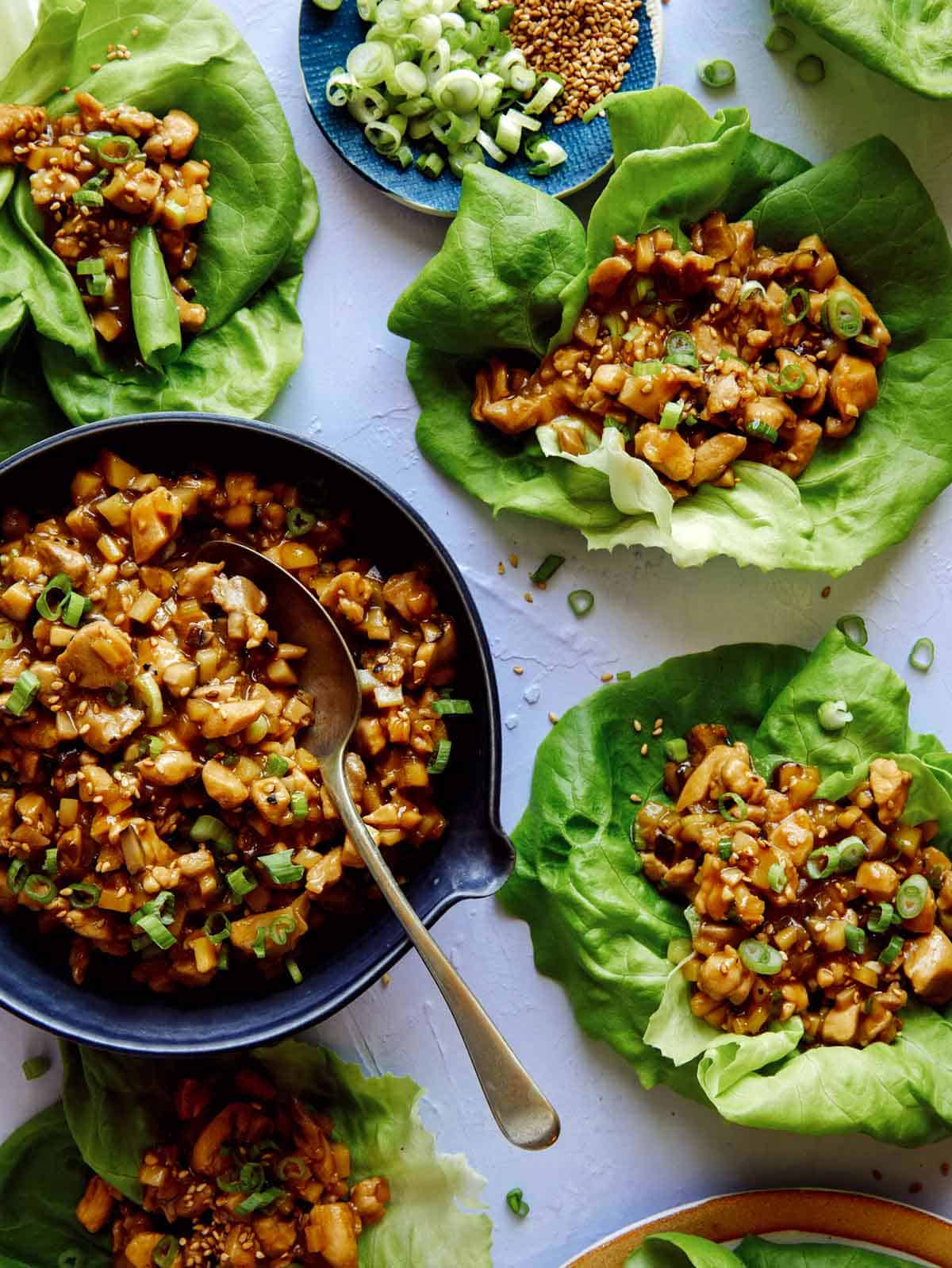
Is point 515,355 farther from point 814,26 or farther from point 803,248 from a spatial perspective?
point 814,26

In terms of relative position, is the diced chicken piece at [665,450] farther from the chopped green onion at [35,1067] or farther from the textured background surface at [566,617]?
the chopped green onion at [35,1067]

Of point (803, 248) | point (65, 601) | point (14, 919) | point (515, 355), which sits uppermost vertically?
point (803, 248)

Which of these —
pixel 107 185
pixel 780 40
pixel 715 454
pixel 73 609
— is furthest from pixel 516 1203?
pixel 780 40

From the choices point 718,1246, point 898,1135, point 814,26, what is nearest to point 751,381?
point 814,26

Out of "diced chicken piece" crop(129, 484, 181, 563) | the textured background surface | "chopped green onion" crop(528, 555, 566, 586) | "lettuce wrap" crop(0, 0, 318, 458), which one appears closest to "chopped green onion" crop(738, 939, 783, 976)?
the textured background surface

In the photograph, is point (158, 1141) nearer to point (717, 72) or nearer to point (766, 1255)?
point (766, 1255)

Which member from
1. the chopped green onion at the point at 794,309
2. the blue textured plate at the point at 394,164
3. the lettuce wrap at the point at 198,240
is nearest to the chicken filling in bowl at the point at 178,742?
the lettuce wrap at the point at 198,240
